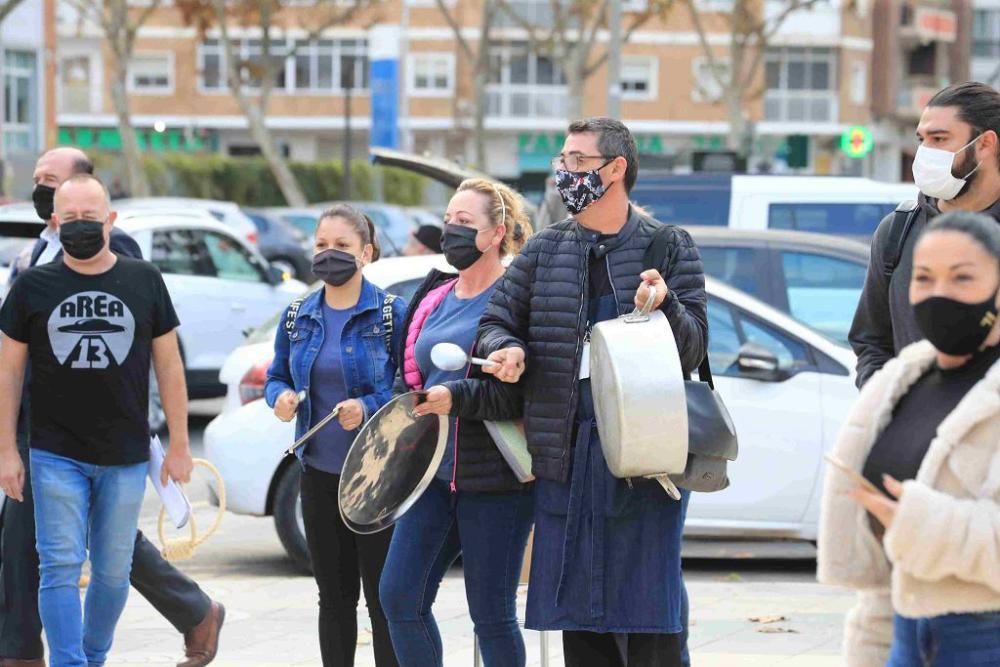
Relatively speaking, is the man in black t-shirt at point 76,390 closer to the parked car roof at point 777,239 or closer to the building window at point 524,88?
the parked car roof at point 777,239

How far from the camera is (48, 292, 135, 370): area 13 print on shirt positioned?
5.95 metres

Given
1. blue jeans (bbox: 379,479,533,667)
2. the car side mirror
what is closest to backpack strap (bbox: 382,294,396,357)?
blue jeans (bbox: 379,479,533,667)

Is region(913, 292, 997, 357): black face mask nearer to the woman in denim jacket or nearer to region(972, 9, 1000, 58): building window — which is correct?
the woman in denim jacket

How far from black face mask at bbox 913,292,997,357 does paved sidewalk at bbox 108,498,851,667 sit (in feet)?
11.7

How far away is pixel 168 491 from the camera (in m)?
6.46

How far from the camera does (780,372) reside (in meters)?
8.95

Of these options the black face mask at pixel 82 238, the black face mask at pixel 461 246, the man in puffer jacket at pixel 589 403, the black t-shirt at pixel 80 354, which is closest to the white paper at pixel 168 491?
the black t-shirt at pixel 80 354

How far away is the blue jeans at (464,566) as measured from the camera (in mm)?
5465

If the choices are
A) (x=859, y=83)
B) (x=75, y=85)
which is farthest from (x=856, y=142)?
(x=75, y=85)

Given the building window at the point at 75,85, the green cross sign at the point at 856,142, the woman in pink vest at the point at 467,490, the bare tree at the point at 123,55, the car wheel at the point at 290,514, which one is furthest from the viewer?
the building window at the point at 75,85

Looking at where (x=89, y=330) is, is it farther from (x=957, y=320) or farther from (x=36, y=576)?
(x=957, y=320)

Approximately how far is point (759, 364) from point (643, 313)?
414 cm

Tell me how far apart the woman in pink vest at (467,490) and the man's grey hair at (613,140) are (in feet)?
2.07

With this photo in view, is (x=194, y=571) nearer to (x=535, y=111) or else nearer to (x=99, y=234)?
(x=99, y=234)
